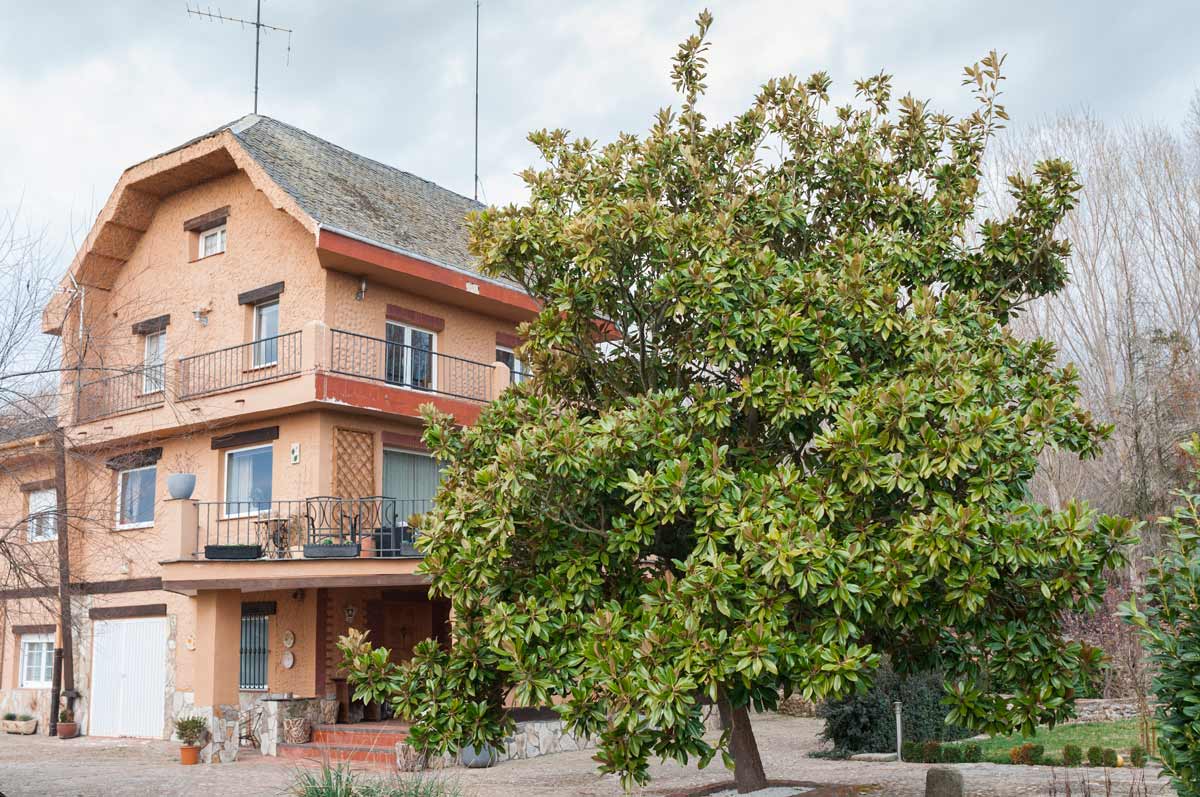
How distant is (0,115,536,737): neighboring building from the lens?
63.1 feet

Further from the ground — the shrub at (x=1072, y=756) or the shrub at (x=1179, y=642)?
the shrub at (x=1179, y=642)

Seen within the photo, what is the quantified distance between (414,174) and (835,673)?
21.2m

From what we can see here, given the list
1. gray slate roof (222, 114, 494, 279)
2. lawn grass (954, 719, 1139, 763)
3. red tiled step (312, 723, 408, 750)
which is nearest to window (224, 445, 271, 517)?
red tiled step (312, 723, 408, 750)

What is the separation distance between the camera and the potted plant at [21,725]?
78.0 ft

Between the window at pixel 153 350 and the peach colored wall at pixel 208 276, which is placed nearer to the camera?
the peach colored wall at pixel 208 276

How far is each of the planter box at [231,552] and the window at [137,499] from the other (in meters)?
5.22

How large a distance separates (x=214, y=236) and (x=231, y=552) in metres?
8.01

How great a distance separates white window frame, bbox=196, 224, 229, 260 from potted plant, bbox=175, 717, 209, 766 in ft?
32.1

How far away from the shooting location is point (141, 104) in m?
14.1

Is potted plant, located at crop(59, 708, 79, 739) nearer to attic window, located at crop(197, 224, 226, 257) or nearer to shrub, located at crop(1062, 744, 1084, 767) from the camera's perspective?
attic window, located at crop(197, 224, 226, 257)

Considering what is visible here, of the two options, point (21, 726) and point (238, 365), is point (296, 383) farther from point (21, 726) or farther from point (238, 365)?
point (21, 726)

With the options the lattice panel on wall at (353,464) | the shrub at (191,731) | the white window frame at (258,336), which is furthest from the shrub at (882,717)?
the white window frame at (258,336)

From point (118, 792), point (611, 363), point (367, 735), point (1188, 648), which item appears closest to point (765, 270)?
point (611, 363)

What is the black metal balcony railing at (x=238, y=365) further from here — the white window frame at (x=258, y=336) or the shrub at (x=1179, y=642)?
the shrub at (x=1179, y=642)
